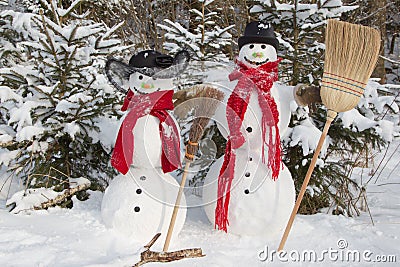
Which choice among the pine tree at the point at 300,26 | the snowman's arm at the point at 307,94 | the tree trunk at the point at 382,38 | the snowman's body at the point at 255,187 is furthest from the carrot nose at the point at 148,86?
the tree trunk at the point at 382,38

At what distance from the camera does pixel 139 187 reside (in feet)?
6.86

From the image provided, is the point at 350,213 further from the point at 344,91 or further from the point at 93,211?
the point at 93,211

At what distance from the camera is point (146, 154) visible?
206 cm

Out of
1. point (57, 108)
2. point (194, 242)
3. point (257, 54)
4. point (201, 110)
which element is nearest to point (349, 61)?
point (257, 54)

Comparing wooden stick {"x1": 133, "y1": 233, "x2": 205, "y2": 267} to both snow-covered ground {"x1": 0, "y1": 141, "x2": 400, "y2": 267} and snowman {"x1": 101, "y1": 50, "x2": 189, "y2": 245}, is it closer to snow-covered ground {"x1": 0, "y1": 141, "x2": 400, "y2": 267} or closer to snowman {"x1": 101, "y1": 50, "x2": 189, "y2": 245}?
snow-covered ground {"x1": 0, "y1": 141, "x2": 400, "y2": 267}

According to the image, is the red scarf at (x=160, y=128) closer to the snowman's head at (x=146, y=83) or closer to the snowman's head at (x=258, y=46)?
the snowman's head at (x=146, y=83)

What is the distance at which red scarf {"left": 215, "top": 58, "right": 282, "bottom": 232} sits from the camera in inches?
82.4

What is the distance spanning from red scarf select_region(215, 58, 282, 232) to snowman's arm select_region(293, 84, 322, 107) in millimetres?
142

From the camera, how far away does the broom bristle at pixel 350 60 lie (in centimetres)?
188

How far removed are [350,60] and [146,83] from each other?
1.07 metres

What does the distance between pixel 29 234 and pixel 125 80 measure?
980mm

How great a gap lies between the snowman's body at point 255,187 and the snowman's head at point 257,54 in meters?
0.02

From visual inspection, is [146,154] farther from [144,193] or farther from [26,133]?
[26,133]

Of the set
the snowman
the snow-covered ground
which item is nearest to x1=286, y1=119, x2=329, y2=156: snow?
the snow-covered ground
